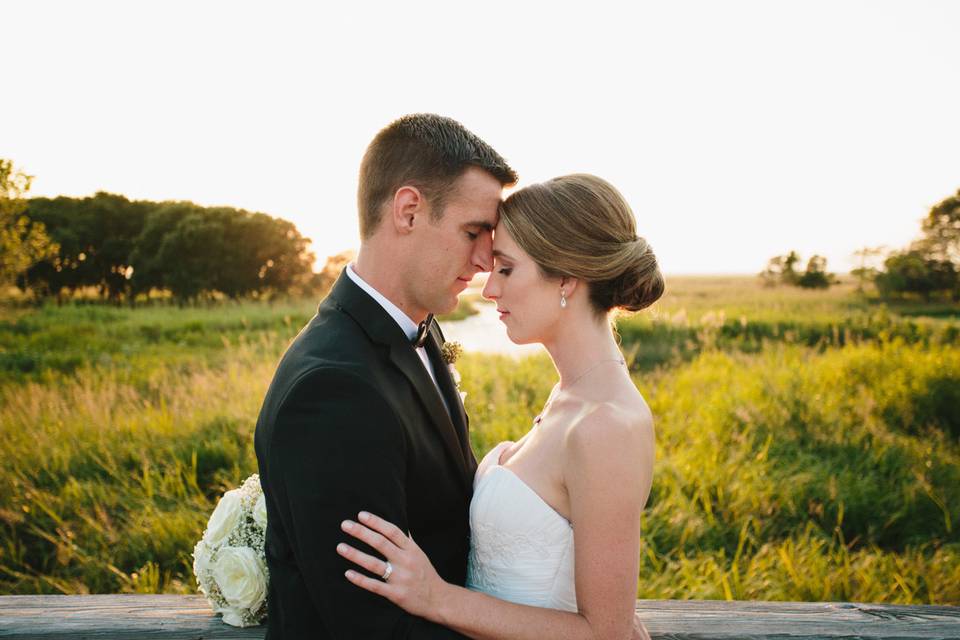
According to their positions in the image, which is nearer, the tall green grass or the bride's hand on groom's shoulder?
the bride's hand on groom's shoulder

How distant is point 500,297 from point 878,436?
238 inches

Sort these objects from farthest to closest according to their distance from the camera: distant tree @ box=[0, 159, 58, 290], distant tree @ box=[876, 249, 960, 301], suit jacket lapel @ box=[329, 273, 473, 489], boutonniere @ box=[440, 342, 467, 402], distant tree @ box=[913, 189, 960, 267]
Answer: distant tree @ box=[913, 189, 960, 267] < distant tree @ box=[876, 249, 960, 301] < distant tree @ box=[0, 159, 58, 290] < boutonniere @ box=[440, 342, 467, 402] < suit jacket lapel @ box=[329, 273, 473, 489]

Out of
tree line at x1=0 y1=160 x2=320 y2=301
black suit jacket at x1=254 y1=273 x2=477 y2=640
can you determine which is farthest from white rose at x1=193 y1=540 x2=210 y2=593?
tree line at x1=0 y1=160 x2=320 y2=301

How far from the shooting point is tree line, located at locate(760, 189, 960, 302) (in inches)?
1021

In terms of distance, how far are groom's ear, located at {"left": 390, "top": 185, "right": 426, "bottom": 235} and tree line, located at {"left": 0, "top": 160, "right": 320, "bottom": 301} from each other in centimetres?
2233

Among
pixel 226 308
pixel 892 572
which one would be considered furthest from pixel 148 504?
pixel 226 308

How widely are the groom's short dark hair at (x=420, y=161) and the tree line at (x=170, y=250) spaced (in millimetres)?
22170

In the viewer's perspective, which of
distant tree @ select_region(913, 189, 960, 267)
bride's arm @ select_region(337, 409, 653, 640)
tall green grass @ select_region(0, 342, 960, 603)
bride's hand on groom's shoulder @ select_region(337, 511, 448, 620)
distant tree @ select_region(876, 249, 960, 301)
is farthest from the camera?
distant tree @ select_region(913, 189, 960, 267)

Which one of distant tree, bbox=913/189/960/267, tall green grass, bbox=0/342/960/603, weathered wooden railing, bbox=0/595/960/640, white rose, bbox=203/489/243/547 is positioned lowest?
tall green grass, bbox=0/342/960/603

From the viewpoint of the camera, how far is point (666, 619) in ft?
8.75

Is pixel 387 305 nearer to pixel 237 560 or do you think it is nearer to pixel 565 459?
pixel 565 459

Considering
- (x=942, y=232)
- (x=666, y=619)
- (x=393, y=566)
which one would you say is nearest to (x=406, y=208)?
(x=393, y=566)

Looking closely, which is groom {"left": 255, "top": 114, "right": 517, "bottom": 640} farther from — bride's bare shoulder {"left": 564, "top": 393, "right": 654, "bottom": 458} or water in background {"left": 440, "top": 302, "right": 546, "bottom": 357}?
water in background {"left": 440, "top": 302, "right": 546, "bottom": 357}

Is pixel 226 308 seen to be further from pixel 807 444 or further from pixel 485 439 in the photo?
pixel 807 444
